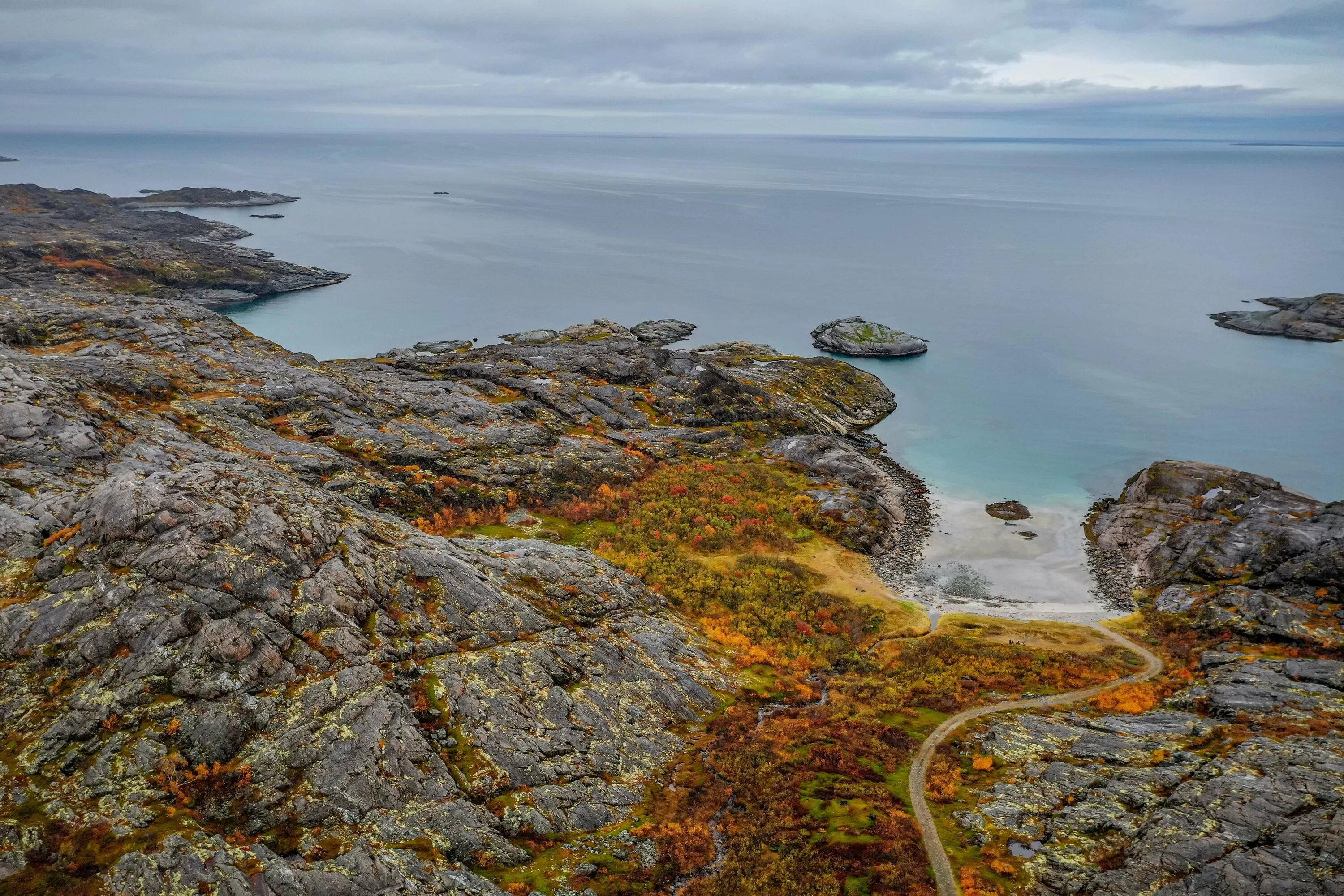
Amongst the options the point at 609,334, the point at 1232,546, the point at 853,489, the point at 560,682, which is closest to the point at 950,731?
the point at 560,682

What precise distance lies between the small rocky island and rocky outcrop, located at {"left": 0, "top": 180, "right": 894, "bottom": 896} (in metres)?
93.7

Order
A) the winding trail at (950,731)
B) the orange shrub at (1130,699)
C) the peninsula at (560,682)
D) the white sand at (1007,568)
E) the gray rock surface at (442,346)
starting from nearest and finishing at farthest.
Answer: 1. the peninsula at (560,682)
2. the winding trail at (950,731)
3. the orange shrub at (1130,699)
4. the white sand at (1007,568)
5. the gray rock surface at (442,346)

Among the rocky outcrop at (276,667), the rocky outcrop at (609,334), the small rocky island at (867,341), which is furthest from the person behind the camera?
the small rocky island at (867,341)

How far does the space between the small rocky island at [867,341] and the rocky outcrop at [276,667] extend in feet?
308

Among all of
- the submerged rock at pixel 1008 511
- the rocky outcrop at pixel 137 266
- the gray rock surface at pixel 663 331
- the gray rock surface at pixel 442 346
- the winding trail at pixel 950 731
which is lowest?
the submerged rock at pixel 1008 511

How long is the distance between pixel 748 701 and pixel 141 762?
26237 mm

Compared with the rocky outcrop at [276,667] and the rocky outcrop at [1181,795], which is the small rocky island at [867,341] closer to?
the rocky outcrop at [276,667]

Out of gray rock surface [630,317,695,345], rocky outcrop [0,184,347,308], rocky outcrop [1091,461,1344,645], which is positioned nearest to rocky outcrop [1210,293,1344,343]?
rocky outcrop [1091,461,1344,645]

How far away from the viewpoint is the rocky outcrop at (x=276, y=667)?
1998 centimetres

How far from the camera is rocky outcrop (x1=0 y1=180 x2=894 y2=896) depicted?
19984 mm

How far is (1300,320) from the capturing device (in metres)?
144

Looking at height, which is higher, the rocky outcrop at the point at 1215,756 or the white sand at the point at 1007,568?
the rocky outcrop at the point at 1215,756

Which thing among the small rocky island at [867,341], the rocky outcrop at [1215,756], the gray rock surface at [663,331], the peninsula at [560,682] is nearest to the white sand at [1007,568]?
the peninsula at [560,682]

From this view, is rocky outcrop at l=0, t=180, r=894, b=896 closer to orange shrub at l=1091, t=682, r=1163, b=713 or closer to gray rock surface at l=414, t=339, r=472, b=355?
orange shrub at l=1091, t=682, r=1163, b=713
